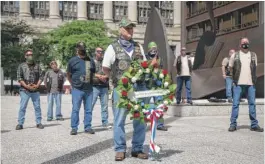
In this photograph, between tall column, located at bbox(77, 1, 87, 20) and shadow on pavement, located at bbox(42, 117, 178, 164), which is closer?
shadow on pavement, located at bbox(42, 117, 178, 164)

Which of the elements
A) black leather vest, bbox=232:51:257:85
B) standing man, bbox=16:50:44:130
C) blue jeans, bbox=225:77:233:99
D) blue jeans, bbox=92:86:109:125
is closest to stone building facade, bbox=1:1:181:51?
Answer: blue jeans, bbox=225:77:233:99

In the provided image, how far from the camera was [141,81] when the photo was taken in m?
5.06

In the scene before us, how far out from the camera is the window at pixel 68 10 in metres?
64.8

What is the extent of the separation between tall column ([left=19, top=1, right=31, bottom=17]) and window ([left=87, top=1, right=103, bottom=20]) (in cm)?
954

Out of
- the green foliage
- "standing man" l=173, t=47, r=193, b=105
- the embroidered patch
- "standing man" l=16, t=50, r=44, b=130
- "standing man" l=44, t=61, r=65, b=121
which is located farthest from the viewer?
→ the green foliage

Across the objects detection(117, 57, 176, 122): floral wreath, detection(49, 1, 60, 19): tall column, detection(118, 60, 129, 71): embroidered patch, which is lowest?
detection(117, 57, 176, 122): floral wreath

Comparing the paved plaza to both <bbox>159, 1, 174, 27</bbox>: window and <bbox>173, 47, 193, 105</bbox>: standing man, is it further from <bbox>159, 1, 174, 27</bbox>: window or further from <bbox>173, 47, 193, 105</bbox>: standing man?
<bbox>159, 1, 174, 27</bbox>: window

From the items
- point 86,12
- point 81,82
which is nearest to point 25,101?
point 81,82

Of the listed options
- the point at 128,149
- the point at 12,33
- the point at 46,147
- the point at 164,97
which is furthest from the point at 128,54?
the point at 12,33

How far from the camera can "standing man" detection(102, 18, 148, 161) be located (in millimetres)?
5082

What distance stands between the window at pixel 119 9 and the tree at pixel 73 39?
57.6 ft

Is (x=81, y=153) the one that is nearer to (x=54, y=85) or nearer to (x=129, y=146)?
(x=129, y=146)

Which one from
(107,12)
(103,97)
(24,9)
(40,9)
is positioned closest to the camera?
(103,97)

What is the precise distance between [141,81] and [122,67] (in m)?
0.29
